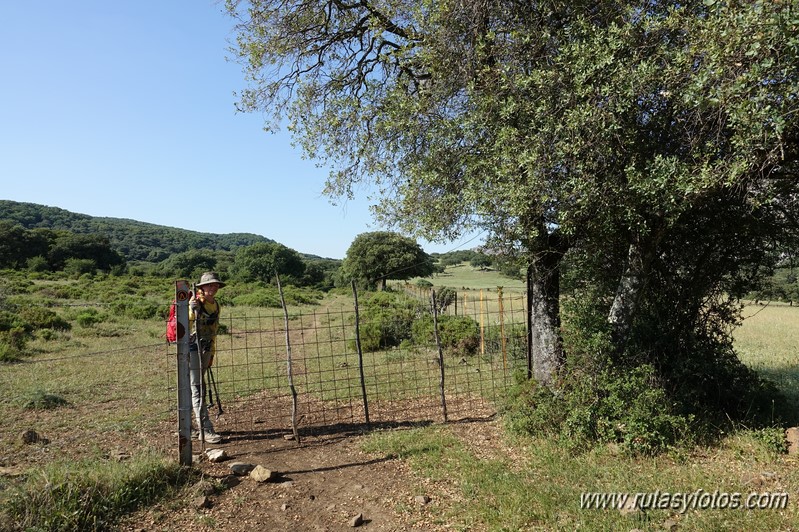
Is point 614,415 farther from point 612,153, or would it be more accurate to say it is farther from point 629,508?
point 612,153

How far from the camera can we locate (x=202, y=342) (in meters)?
6.63

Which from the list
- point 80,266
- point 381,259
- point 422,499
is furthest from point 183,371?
point 80,266

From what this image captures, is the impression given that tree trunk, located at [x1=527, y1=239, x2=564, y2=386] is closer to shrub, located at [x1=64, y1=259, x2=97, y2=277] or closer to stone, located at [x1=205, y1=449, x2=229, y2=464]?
stone, located at [x1=205, y1=449, x2=229, y2=464]

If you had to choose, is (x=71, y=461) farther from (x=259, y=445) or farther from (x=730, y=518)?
(x=730, y=518)

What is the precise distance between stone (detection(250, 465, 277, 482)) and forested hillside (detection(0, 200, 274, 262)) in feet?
344

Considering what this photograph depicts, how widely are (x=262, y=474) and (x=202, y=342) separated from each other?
86.4 inches

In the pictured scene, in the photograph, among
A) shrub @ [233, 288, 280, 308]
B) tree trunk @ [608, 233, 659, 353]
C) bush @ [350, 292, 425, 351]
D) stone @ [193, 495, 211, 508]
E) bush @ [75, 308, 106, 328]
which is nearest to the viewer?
stone @ [193, 495, 211, 508]

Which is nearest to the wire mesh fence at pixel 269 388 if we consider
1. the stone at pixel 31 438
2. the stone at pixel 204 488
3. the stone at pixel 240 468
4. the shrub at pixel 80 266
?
the stone at pixel 31 438

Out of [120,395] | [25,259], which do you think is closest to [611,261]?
[120,395]

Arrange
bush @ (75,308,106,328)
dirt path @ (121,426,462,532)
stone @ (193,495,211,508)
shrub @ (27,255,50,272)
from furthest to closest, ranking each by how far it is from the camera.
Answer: shrub @ (27,255,50,272), bush @ (75,308,106,328), stone @ (193,495,211,508), dirt path @ (121,426,462,532)

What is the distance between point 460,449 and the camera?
6.32 m
